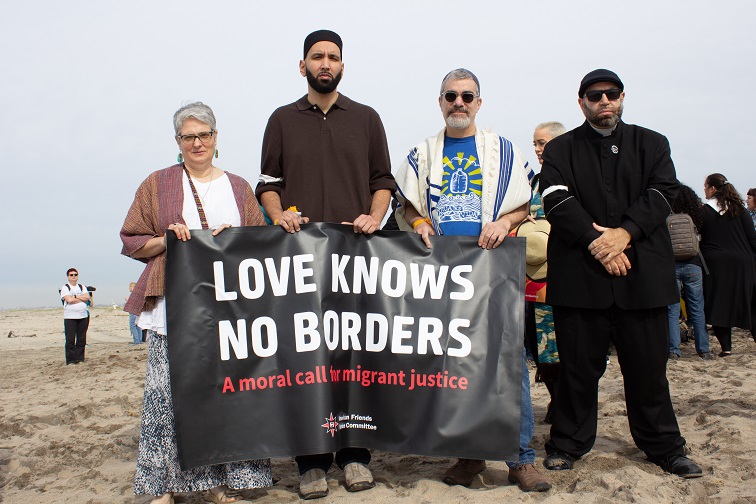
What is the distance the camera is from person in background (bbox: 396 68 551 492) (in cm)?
359

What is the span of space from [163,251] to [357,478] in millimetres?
1635

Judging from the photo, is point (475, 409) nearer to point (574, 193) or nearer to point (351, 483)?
point (351, 483)

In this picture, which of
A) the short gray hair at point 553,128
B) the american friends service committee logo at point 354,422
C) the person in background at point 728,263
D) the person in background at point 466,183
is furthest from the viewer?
the person in background at point 728,263

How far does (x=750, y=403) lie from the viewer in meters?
5.20

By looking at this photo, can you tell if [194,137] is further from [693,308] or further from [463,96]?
[693,308]

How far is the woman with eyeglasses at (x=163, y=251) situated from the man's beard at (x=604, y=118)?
6.90 ft

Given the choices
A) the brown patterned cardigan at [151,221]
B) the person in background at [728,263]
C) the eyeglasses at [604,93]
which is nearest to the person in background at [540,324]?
the eyeglasses at [604,93]

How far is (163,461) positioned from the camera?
132 inches

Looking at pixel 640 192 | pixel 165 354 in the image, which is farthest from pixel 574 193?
pixel 165 354

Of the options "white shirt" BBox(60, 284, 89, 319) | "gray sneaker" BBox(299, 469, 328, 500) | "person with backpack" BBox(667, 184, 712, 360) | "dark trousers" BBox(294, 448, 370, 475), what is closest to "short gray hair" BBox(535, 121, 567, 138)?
"dark trousers" BBox(294, 448, 370, 475)

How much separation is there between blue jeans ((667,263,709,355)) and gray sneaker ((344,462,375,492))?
20.2ft

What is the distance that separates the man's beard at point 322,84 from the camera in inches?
146

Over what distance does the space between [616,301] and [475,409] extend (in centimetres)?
106

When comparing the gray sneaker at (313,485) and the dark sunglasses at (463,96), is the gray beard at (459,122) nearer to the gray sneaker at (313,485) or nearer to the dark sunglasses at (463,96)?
the dark sunglasses at (463,96)
